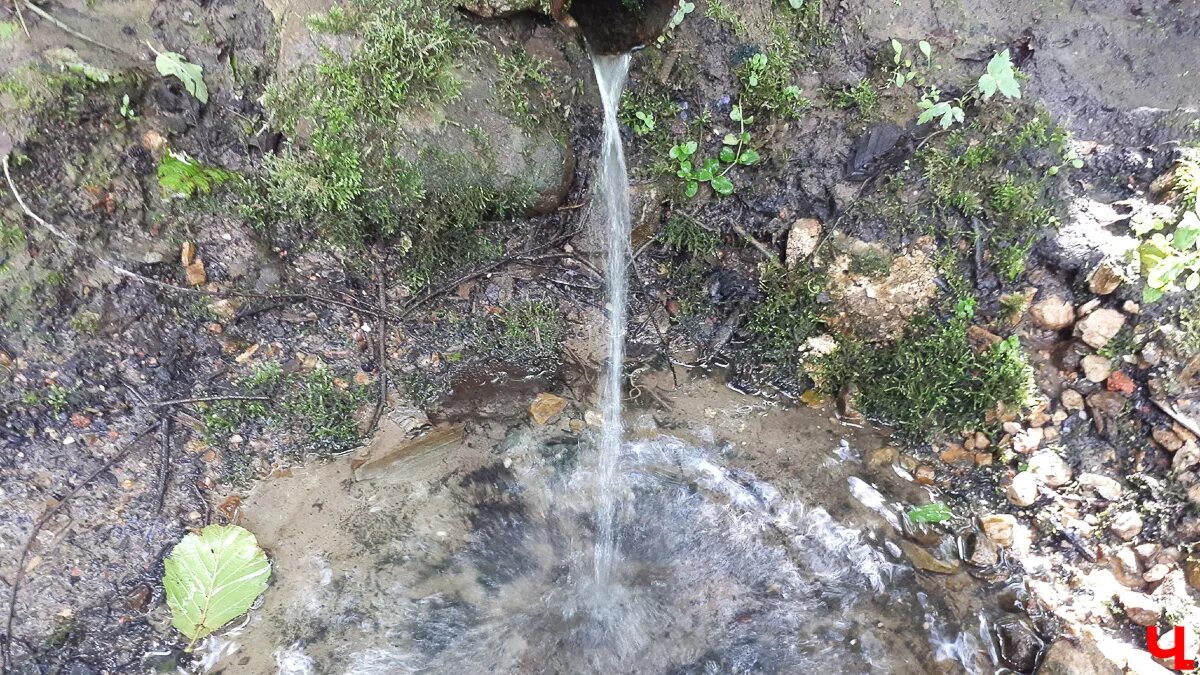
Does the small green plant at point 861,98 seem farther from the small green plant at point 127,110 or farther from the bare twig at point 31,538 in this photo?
the bare twig at point 31,538

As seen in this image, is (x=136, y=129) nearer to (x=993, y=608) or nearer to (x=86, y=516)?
(x=86, y=516)

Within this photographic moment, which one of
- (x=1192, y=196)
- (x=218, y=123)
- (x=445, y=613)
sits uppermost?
(x=218, y=123)

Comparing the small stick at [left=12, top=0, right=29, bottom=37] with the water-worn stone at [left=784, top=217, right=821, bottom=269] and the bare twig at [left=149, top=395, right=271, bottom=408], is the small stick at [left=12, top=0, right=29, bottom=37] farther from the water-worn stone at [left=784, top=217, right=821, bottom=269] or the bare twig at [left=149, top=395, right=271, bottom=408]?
the water-worn stone at [left=784, top=217, right=821, bottom=269]

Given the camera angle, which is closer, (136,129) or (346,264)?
(136,129)

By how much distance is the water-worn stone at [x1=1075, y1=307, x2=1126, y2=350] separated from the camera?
9.91 feet

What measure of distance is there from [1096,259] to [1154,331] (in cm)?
41

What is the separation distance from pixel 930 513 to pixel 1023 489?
0.44 meters

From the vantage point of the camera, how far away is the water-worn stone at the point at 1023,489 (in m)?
3.05

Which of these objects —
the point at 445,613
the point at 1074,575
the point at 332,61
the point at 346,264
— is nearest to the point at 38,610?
the point at 445,613

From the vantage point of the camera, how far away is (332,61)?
2893 mm

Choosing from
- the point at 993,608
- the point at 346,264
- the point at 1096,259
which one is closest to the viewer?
the point at 993,608

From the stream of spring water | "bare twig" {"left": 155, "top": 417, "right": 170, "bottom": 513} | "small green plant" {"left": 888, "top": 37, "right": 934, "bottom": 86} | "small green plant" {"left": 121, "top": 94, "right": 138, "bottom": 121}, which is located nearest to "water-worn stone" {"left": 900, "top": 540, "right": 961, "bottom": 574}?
the stream of spring water

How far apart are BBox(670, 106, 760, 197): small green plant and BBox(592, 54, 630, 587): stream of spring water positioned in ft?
1.10

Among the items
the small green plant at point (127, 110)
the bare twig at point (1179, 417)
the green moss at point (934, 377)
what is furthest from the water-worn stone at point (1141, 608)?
the small green plant at point (127, 110)
